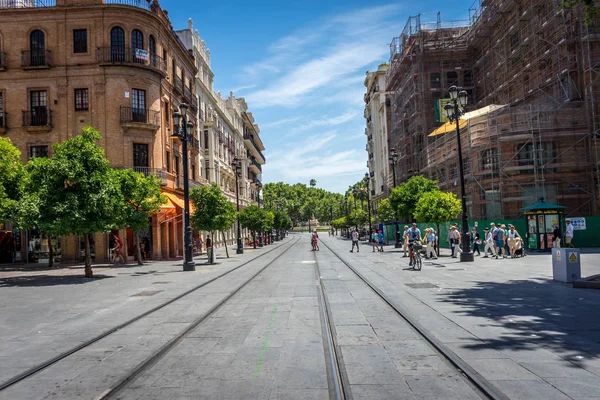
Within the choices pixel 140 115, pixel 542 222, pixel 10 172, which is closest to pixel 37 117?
pixel 140 115

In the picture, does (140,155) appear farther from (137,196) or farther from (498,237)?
(498,237)

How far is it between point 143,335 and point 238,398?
3.96 meters

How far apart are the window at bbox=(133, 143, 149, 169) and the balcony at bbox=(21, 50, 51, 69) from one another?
25.1ft

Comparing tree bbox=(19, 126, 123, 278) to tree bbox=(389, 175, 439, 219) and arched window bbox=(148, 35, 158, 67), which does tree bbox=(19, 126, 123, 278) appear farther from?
tree bbox=(389, 175, 439, 219)

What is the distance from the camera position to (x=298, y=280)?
55.3 ft

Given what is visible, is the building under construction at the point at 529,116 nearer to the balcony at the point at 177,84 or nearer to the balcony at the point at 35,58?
the balcony at the point at 177,84

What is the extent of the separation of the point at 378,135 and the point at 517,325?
250ft

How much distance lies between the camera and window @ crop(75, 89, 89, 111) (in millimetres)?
31078

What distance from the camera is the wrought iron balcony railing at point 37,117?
3084 centimetres

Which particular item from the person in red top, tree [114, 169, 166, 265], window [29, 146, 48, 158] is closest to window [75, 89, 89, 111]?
window [29, 146, 48, 158]

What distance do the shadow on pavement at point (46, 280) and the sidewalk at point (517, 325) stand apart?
1134 cm

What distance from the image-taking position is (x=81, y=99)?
102ft

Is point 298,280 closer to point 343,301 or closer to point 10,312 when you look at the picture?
point 343,301

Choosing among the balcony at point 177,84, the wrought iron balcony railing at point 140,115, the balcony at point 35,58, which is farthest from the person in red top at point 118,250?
the balcony at point 177,84
